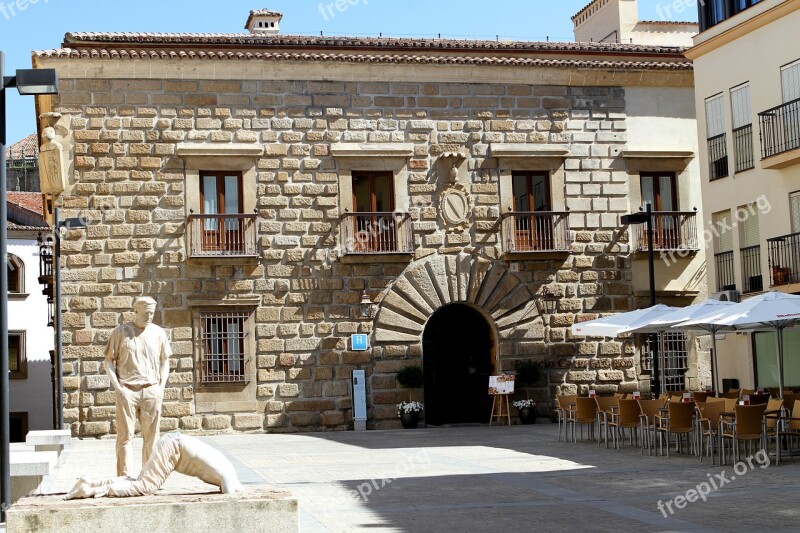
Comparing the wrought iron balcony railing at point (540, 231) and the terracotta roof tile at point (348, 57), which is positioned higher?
the terracotta roof tile at point (348, 57)

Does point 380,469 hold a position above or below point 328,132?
below

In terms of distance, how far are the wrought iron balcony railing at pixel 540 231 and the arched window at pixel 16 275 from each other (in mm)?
26407

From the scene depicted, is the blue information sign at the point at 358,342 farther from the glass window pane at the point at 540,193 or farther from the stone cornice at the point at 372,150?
the glass window pane at the point at 540,193

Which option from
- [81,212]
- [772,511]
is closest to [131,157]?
[81,212]

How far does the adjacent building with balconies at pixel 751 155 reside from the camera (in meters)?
24.5

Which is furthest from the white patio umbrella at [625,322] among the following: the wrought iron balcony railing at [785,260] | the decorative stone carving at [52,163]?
the decorative stone carving at [52,163]

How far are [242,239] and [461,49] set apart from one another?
658 cm

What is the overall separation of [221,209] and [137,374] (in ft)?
44.3

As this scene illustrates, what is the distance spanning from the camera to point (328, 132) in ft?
86.6

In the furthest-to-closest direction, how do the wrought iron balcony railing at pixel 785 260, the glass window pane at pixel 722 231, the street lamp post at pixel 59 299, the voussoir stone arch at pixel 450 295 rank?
1. the glass window pane at pixel 722 231
2. the voussoir stone arch at pixel 450 295
3. the wrought iron balcony railing at pixel 785 260
4. the street lamp post at pixel 59 299

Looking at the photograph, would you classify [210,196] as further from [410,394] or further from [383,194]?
A: [410,394]

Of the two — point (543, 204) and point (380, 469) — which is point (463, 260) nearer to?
point (543, 204)

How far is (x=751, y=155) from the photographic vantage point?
25938mm

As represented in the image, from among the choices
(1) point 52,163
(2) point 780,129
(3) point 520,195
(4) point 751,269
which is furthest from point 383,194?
(2) point 780,129
